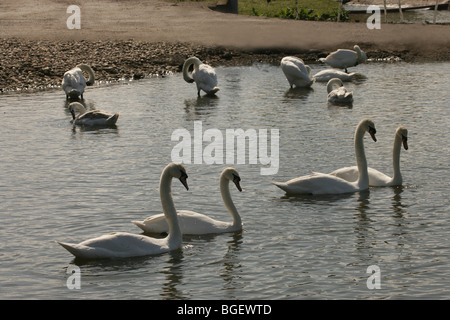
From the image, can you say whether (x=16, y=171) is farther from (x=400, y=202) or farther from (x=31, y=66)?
(x=31, y=66)

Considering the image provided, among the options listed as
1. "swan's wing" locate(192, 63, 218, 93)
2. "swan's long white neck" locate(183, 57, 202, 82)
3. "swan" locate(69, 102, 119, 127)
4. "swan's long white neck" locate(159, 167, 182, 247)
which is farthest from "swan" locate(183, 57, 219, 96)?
"swan's long white neck" locate(159, 167, 182, 247)

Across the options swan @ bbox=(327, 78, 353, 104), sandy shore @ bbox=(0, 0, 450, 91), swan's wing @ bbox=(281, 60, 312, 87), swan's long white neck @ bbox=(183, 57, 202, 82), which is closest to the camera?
swan @ bbox=(327, 78, 353, 104)

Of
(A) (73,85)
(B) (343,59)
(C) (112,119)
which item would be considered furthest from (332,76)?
(C) (112,119)

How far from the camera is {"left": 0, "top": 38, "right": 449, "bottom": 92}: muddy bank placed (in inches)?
1131

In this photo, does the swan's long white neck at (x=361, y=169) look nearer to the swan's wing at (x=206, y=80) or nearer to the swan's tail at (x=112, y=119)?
the swan's tail at (x=112, y=119)

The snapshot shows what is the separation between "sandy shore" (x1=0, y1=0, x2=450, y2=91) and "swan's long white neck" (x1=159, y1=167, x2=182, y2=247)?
16.8m

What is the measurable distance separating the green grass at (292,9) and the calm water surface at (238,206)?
18.5 meters

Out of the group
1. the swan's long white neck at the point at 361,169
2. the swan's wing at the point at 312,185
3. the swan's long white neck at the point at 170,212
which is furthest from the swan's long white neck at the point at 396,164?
the swan's long white neck at the point at 170,212

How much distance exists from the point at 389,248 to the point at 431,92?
13.4 meters

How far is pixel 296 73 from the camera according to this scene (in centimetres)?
2578

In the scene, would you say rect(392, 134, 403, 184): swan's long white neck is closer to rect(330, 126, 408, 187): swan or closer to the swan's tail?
rect(330, 126, 408, 187): swan

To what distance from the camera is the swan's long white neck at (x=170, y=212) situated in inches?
441

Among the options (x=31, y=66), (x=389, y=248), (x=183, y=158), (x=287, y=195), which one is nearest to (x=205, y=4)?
(x=31, y=66)

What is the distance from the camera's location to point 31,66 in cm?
2925
